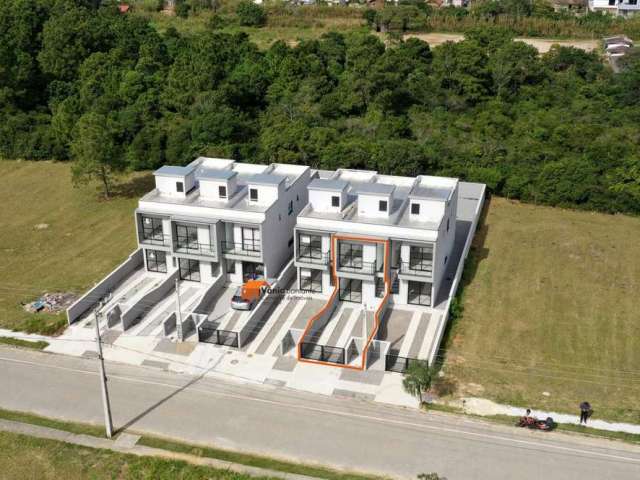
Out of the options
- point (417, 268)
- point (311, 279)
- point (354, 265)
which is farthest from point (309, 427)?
point (311, 279)

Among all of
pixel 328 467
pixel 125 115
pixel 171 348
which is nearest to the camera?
pixel 328 467

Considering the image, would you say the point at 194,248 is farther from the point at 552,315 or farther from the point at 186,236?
the point at 552,315

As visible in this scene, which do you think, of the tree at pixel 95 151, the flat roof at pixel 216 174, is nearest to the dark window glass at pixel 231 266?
the flat roof at pixel 216 174

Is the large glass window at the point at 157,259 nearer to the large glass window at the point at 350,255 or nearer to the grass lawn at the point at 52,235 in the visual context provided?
the grass lawn at the point at 52,235

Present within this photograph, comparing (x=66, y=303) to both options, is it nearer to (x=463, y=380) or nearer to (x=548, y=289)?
(x=463, y=380)

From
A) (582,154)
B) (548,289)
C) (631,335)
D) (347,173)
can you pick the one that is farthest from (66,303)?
(582,154)

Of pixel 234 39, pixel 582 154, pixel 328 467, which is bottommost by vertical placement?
pixel 328 467
